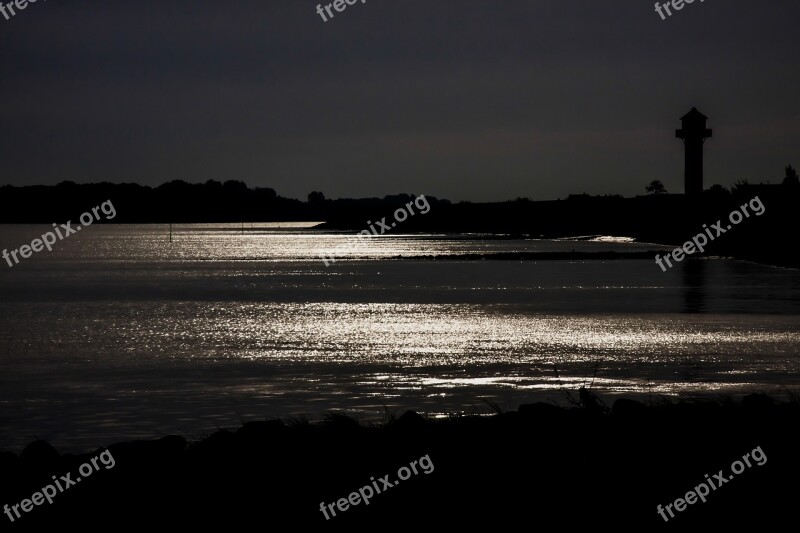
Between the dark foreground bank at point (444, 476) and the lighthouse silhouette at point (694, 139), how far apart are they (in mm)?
91884

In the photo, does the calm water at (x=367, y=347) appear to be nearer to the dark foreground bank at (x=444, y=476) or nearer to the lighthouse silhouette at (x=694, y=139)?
the dark foreground bank at (x=444, y=476)

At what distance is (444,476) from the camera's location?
11320 mm

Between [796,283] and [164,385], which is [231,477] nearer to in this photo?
[164,385]

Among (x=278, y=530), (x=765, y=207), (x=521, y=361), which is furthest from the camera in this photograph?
(x=765, y=207)

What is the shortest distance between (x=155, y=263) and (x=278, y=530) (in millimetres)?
89228

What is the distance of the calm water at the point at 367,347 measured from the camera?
1897 centimetres

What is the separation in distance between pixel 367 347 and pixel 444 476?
1722 centimetres

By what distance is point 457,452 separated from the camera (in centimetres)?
1187

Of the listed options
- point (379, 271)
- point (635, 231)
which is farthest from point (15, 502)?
point (635, 231)

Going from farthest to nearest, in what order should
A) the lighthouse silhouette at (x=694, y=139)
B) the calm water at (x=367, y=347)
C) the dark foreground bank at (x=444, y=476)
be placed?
1. the lighthouse silhouette at (x=694, y=139)
2. the calm water at (x=367, y=347)
3. the dark foreground bank at (x=444, y=476)

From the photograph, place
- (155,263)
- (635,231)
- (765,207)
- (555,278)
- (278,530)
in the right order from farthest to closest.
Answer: (635,231), (155,263), (765,207), (555,278), (278,530)

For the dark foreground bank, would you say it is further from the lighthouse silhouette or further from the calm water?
the lighthouse silhouette

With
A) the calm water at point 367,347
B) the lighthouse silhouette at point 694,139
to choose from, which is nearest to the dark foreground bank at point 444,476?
the calm water at point 367,347

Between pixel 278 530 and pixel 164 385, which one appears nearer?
pixel 278 530
